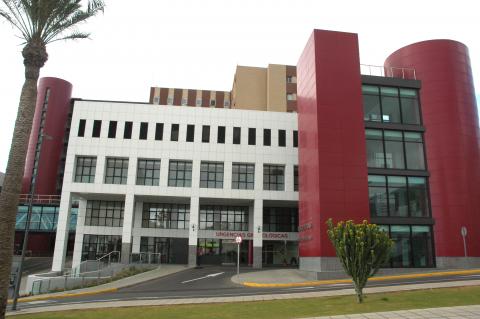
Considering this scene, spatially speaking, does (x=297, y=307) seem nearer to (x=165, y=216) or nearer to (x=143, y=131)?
(x=143, y=131)

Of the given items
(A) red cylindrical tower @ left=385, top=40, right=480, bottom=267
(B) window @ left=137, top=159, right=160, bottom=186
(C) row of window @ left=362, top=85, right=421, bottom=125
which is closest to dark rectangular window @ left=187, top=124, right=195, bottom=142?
(B) window @ left=137, top=159, right=160, bottom=186

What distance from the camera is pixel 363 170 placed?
33625 millimetres

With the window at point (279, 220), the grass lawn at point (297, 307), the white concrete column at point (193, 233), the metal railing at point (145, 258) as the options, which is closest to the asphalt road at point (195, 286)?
the white concrete column at point (193, 233)

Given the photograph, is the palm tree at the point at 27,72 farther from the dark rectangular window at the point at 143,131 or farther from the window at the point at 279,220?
the window at the point at 279,220

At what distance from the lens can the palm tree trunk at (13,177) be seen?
14.2 meters

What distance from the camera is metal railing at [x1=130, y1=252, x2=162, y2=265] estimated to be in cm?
4503

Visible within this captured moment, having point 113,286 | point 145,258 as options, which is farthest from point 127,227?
point 113,286

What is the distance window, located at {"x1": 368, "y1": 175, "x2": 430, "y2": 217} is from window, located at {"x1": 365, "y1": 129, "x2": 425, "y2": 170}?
119 cm

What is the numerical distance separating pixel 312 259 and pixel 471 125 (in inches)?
720

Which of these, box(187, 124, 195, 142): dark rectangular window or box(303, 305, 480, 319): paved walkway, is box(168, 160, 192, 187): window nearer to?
box(187, 124, 195, 142): dark rectangular window

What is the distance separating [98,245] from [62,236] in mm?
4788

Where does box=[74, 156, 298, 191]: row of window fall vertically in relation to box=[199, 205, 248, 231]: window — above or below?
above

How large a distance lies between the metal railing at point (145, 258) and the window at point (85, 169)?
990 centimetres

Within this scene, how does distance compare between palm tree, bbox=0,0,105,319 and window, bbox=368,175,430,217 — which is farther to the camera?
window, bbox=368,175,430,217
